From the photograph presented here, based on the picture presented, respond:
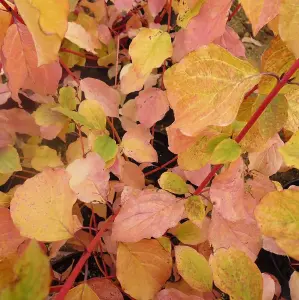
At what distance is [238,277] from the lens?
0.42 metres

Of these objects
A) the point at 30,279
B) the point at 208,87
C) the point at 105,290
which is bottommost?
the point at 105,290

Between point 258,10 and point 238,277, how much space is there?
26 cm

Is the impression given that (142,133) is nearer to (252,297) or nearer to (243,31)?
(252,297)

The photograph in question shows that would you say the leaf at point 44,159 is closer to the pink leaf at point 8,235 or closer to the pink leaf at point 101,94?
the pink leaf at point 101,94

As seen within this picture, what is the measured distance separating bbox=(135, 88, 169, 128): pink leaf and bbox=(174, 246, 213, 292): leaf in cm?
28

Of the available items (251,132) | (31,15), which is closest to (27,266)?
(31,15)

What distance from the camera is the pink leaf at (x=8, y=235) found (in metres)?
0.52

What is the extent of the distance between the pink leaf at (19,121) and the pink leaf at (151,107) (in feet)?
0.65

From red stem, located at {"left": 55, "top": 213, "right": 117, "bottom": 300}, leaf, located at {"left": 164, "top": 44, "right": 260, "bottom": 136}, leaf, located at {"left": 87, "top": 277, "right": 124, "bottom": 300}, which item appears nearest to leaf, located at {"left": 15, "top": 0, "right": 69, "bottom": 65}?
leaf, located at {"left": 164, "top": 44, "right": 260, "bottom": 136}

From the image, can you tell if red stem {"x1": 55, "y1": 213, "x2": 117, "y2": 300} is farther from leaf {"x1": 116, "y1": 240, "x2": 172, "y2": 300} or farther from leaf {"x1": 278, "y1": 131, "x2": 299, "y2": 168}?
leaf {"x1": 278, "y1": 131, "x2": 299, "y2": 168}

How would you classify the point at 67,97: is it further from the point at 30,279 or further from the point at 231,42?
the point at 30,279

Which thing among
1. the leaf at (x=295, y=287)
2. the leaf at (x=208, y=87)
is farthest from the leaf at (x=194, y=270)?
the leaf at (x=208, y=87)

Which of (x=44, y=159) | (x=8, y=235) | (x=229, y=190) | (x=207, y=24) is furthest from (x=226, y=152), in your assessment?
(x=44, y=159)

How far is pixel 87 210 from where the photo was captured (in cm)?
100
